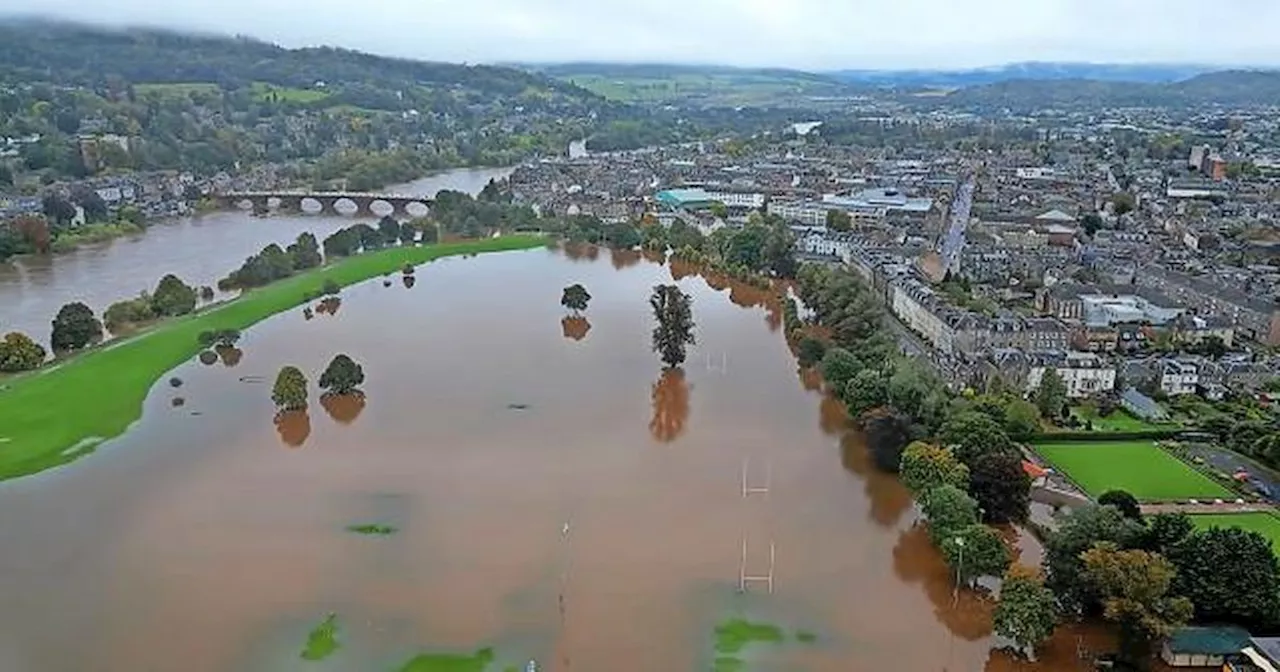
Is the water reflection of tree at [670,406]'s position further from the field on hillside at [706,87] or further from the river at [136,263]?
the field on hillside at [706,87]

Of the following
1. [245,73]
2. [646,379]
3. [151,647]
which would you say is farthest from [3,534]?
[245,73]

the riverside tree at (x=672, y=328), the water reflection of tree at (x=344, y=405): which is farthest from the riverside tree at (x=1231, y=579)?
the water reflection of tree at (x=344, y=405)

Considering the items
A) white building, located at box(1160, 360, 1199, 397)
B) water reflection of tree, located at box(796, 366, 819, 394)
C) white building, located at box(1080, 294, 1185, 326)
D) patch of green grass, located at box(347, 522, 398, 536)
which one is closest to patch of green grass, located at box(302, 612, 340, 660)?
patch of green grass, located at box(347, 522, 398, 536)

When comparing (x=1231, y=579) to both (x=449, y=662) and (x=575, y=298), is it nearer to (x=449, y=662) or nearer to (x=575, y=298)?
(x=449, y=662)

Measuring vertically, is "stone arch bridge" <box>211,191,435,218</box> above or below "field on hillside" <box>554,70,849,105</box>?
below

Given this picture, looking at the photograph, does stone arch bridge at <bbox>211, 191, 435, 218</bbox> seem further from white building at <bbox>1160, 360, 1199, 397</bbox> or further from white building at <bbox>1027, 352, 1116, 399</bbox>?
white building at <bbox>1160, 360, 1199, 397</bbox>

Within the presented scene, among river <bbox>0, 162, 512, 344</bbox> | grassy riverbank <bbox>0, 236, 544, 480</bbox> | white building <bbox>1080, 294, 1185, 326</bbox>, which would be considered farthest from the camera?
river <bbox>0, 162, 512, 344</bbox>

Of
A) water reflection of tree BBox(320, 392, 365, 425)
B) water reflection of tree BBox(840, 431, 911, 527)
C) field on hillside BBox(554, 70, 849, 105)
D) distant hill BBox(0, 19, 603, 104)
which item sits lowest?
water reflection of tree BBox(840, 431, 911, 527)
